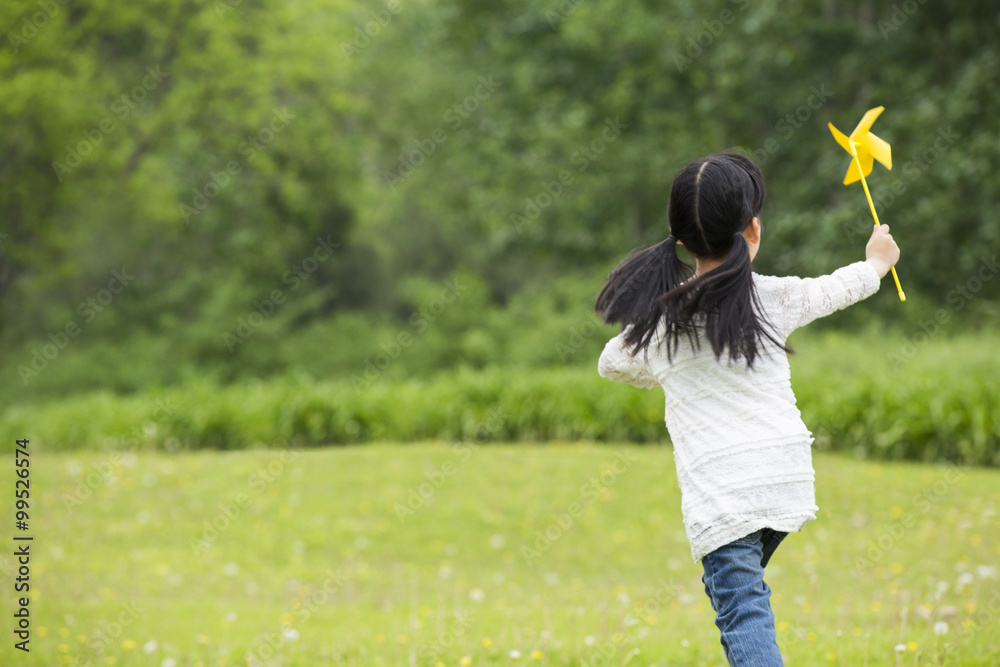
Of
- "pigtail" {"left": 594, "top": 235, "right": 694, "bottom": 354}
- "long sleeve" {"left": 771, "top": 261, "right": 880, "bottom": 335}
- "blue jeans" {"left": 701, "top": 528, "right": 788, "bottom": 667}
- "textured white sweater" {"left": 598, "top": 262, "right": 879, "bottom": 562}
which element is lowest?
"blue jeans" {"left": 701, "top": 528, "right": 788, "bottom": 667}

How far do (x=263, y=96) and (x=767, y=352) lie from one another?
17192 millimetres

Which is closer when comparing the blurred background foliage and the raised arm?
the raised arm

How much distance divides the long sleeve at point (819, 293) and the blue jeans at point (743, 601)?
0.57m

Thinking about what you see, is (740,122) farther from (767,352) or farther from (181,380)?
(767,352)

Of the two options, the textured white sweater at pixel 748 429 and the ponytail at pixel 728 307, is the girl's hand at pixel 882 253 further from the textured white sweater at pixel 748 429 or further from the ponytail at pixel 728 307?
the ponytail at pixel 728 307

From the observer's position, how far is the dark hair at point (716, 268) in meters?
2.18

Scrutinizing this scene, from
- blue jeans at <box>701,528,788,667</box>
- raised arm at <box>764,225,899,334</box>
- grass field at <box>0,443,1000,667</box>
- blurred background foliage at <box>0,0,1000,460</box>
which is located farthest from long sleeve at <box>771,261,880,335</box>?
blurred background foliage at <box>0,0,1000,460</box>

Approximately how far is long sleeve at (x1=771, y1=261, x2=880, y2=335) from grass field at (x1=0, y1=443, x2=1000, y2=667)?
160 cm

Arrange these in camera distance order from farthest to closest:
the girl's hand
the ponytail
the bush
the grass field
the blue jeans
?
the bush, the grass field, the girl's hand, the ponytail, the blue jeans

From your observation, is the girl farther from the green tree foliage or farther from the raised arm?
the green tree foliage

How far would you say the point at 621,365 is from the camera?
94.3 inches

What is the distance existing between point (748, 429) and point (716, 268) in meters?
0.42

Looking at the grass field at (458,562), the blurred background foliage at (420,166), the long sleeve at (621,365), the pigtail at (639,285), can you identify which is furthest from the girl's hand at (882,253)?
the blurred background foliage at (420,166)

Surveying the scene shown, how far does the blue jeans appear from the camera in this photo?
206cm
